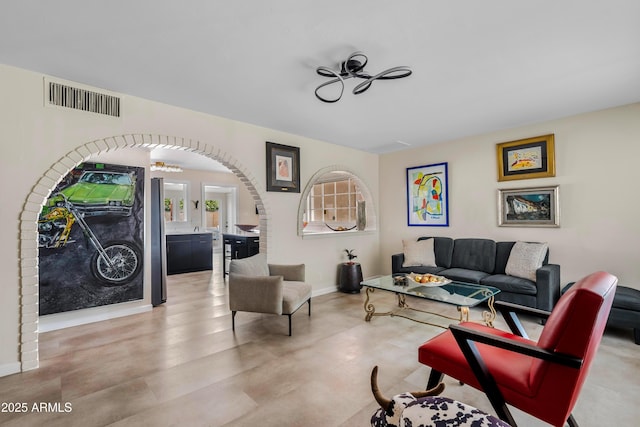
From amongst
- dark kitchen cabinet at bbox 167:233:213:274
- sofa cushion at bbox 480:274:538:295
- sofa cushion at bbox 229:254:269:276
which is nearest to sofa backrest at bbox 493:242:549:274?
sofa cushion at bbox 480:274:538:295

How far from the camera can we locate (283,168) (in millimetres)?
4422

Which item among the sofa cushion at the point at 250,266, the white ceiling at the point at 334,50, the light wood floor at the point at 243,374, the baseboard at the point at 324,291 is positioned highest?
the white ceiling at the point at 334,50

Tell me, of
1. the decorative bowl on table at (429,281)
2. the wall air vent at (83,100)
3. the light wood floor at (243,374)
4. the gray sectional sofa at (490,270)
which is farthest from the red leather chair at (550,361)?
the wall air vent at (83,100)

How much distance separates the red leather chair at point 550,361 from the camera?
1.34 meters

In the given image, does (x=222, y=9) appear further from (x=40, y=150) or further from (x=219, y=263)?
(x=219, y=263)

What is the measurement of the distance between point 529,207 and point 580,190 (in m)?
0.58

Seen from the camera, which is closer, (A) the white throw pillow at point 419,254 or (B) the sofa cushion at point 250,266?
(B) the sofa cushion at point 250,266

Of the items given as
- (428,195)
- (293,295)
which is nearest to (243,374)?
(293,295)

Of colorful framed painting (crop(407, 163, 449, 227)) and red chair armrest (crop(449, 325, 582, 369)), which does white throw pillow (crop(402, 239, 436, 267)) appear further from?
red chair armrest (crop(449, 325, 582, 369))

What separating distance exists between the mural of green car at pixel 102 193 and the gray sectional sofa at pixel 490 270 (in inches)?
157

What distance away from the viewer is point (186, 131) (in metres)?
3.52

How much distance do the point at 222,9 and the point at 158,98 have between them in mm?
1723

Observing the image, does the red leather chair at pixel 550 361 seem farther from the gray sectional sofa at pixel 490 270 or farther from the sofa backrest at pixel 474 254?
the sofa backrest at pixel 474 254

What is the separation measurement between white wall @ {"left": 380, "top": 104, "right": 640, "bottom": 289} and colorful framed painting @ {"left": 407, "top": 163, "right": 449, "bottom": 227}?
0.56ft
